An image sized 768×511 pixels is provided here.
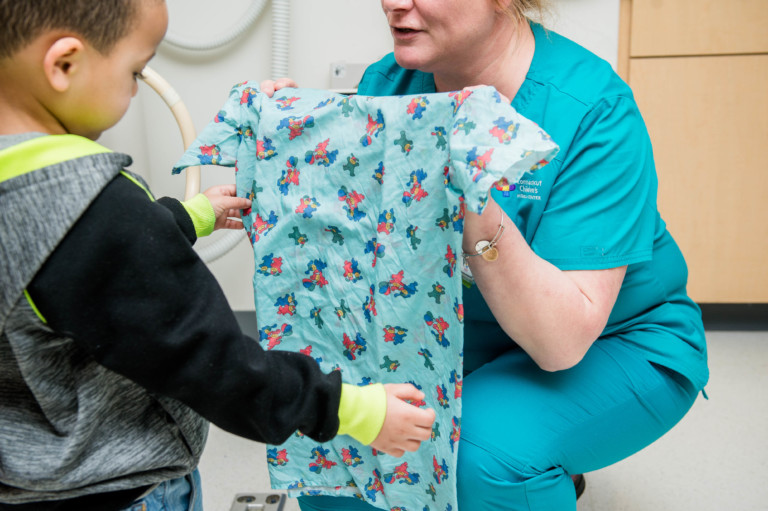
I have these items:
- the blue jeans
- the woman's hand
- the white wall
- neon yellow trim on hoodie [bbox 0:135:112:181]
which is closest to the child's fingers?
the blue jeans

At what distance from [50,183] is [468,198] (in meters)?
0.44

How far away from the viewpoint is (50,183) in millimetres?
574

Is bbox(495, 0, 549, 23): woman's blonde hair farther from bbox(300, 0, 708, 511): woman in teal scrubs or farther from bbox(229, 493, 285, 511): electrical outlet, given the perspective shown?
bbox(229, 493, 285, 511): electrical outlet

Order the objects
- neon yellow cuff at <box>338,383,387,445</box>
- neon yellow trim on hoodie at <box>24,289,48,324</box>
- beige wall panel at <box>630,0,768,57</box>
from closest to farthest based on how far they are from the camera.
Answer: neon yellow trim on hoodie at <box>24,289,48,324</box> < neon yellow cuff at <box>338,383,387,445</box> < beige wall panel at <box>630,0,768,57</box>

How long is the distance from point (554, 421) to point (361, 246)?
0.41 metres

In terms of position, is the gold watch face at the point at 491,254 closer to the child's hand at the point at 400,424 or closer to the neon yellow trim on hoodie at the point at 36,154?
the child's hand at the point at 400,424

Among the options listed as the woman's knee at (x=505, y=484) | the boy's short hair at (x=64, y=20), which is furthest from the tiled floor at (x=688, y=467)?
the boy's short hair at (x=64, y=20)

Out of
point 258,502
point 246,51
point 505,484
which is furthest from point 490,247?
point 246,51

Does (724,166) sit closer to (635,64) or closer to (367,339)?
(635,64)

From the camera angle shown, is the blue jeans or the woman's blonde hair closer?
the blue jeans

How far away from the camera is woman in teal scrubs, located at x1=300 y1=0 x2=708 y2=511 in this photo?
0.95 m

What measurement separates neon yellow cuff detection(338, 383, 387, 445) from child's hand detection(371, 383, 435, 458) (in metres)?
0.01

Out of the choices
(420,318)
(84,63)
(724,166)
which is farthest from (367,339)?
(724,166)

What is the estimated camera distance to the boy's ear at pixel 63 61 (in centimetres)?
61
